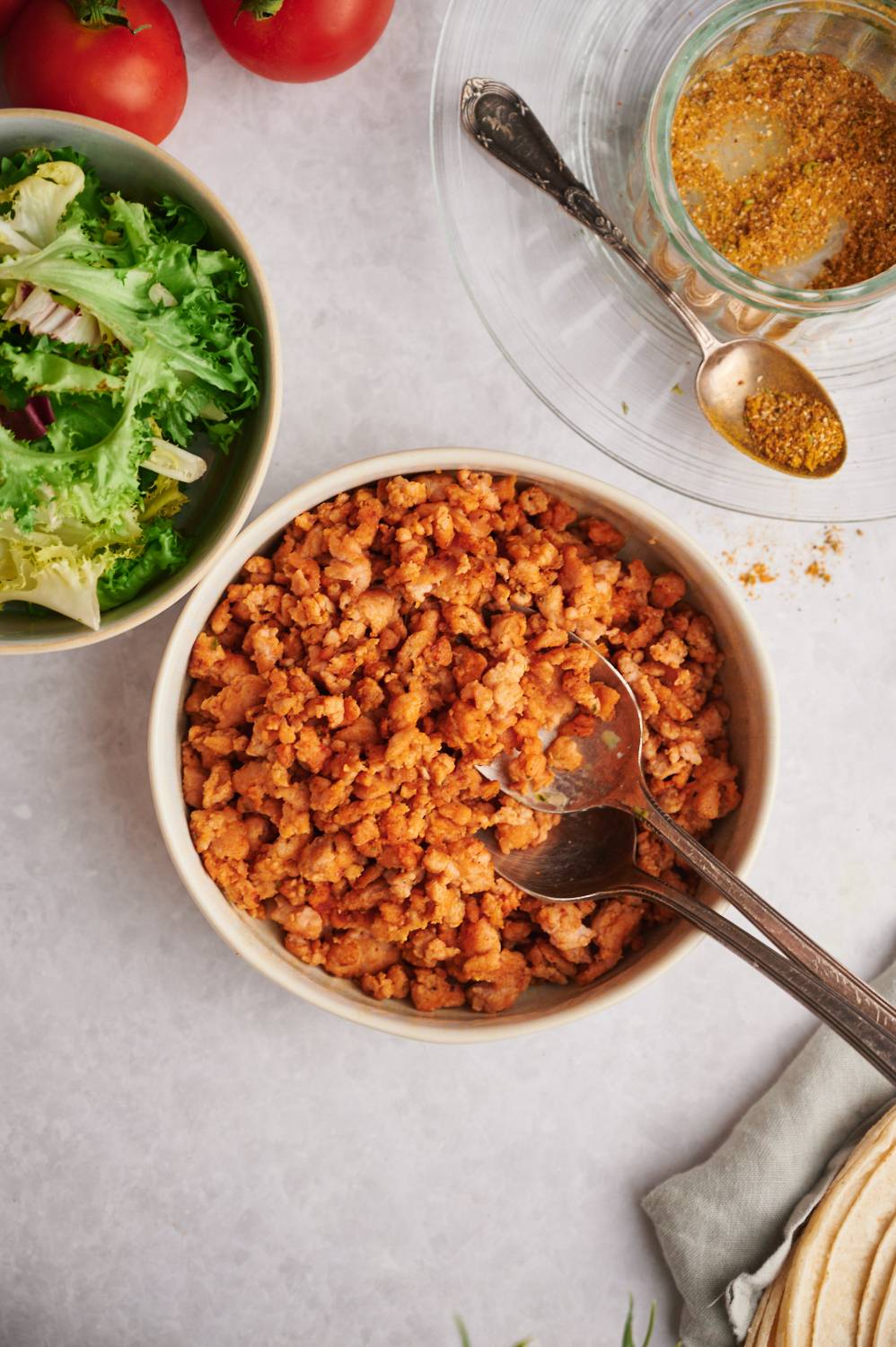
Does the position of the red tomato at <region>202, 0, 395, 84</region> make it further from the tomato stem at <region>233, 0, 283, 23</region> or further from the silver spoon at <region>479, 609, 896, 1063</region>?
the silver spoon at <region>479, 609, 896, 1063</region>

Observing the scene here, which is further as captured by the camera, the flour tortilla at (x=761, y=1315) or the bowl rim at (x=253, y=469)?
the flour tortilla at (x=761, y=1315)

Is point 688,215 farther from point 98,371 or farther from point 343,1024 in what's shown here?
point 343,1024

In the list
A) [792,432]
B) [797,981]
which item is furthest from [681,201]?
[797,981]

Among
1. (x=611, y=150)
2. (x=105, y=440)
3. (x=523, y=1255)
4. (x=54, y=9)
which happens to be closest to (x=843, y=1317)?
(x=523, y=1255)

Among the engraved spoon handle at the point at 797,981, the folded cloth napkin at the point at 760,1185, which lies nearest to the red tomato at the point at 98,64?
the engraved spoon handle at the point at 797,981

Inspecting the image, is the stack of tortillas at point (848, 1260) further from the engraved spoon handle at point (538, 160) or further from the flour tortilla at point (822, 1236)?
the engraved spoon handle at point (538, 160)

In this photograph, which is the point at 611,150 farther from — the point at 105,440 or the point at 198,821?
the point at 198,821
